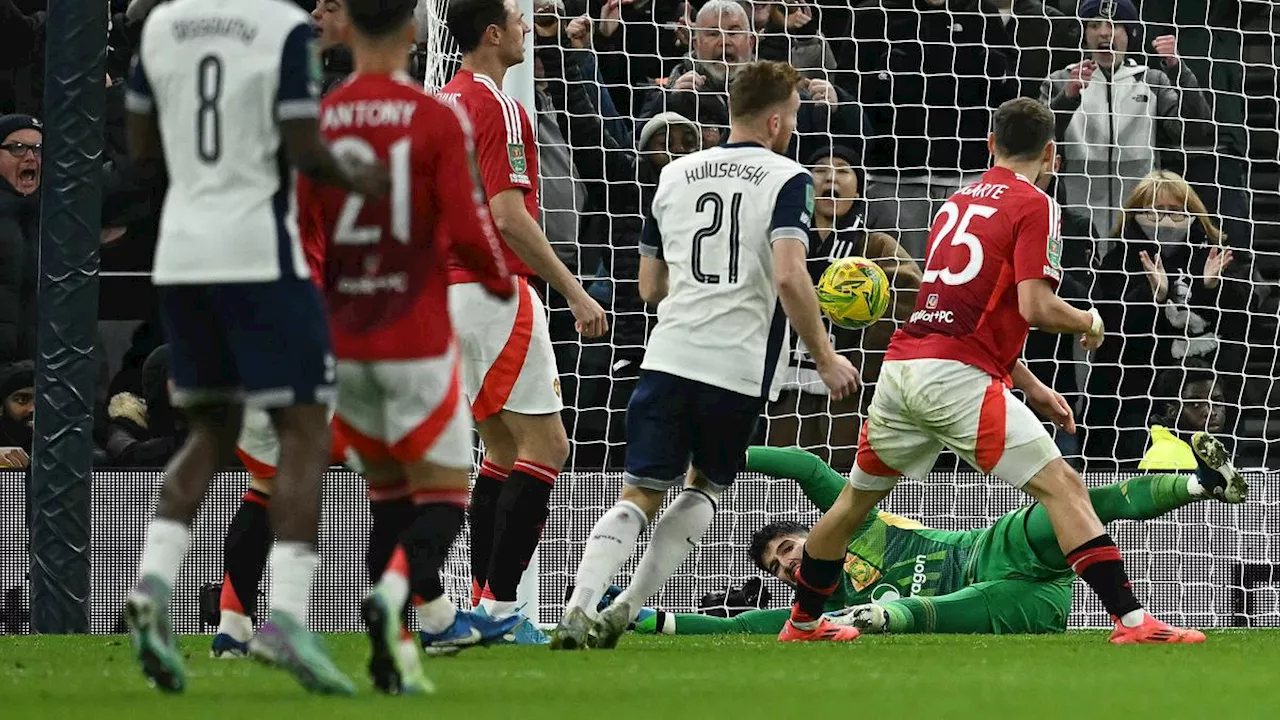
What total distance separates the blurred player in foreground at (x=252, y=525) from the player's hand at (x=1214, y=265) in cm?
521

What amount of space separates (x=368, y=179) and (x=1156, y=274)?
249 inches

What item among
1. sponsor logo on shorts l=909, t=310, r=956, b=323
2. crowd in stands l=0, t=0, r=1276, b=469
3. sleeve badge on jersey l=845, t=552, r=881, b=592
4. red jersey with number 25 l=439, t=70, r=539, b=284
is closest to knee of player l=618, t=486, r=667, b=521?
red jersey with number 25 l=439, t=70, r=539, b=284

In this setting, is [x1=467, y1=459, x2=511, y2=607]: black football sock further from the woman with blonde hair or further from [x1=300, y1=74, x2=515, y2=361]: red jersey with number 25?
the woman with blonde hair

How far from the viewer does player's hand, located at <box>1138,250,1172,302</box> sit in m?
10.0

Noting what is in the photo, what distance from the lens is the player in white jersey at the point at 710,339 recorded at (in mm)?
6480

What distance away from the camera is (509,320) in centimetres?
692

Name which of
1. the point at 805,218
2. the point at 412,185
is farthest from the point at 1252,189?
the point at 412,185

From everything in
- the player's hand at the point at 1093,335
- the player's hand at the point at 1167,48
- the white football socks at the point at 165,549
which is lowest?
the white football socks at the point at 165,549

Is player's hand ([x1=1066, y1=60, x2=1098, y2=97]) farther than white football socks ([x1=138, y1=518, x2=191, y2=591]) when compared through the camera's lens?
Yes

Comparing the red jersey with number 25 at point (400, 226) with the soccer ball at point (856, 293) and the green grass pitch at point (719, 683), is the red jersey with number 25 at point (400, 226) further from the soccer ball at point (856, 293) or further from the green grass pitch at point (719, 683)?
the soccer ball at point (856, 293)

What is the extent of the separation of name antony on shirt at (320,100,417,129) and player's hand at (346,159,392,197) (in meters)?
0.45

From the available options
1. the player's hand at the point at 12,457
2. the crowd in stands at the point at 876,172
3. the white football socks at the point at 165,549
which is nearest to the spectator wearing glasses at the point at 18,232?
the crowd in stands at the point at 876,172

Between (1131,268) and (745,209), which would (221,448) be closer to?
(745,209)

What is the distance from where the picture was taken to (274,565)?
457 cm
